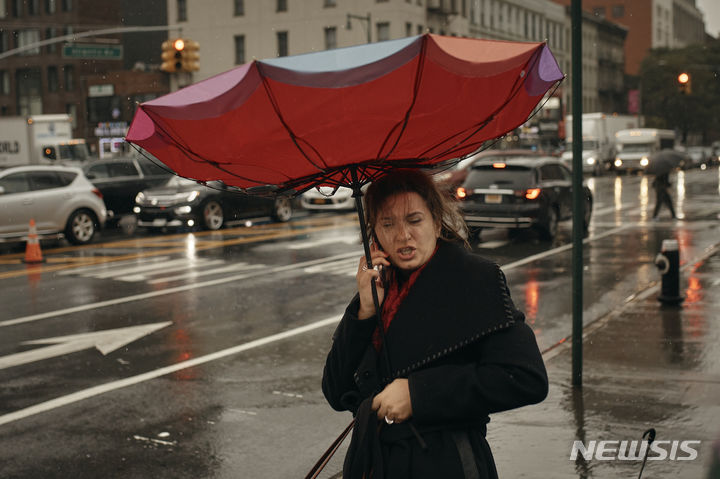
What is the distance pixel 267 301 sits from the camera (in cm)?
1166

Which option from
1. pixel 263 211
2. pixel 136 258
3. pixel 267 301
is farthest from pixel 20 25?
pixel 267 301

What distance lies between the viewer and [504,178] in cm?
1895

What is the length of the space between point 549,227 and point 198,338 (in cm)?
1093

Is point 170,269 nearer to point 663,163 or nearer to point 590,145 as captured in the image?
point 663,163

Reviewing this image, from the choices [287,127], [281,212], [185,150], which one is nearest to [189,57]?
[281,212]

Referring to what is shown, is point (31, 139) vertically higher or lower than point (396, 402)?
higher

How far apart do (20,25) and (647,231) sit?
71736mm

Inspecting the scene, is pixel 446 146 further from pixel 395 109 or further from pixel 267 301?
pixel 267 301

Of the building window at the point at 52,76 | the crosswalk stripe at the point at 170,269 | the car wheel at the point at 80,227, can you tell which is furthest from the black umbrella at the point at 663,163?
the building window at the point at 52,76

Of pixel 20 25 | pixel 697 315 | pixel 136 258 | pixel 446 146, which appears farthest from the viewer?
pixel 20 25

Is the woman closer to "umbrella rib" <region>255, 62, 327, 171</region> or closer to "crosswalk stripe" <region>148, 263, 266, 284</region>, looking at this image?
"umbrella rib" <region>255, 62, 327, 171</region>

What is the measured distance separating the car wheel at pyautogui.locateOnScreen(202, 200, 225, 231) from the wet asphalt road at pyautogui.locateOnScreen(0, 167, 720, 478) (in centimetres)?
242

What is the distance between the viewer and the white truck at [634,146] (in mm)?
58156

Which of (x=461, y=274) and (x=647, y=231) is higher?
(x=461, y=274)
